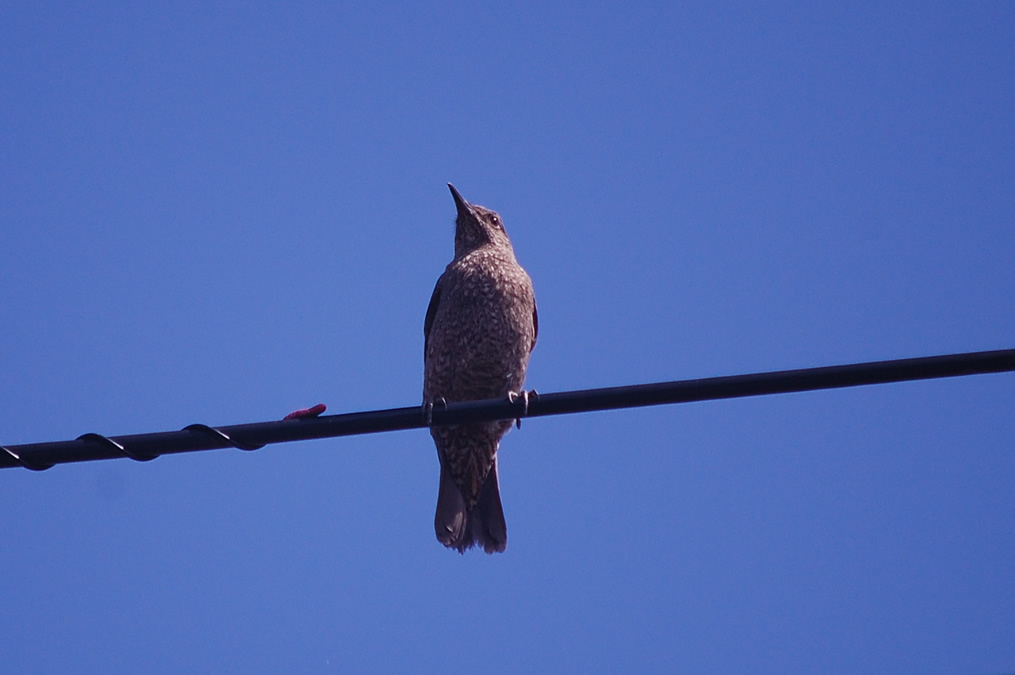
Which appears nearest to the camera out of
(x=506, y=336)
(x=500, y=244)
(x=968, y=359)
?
(x=968, y=359)

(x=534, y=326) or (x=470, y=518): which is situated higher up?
(x=534, y=326)

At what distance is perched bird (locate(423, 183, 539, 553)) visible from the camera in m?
6.55

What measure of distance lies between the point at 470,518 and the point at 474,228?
79.8 inches

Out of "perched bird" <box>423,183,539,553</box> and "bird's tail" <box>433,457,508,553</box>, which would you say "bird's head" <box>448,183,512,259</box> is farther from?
"bird's tail" <box>433,457,508,553</box>

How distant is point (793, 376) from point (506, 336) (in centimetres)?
310

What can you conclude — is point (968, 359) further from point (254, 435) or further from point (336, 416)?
point (254, 435)

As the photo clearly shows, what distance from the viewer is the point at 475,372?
6.57 metres

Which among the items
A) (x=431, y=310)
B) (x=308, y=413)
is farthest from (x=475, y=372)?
(x=308, y=413)

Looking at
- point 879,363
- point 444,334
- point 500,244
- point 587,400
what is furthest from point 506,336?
point 879,363

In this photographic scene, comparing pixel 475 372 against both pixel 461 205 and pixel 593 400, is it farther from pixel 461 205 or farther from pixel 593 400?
pixel 593 400

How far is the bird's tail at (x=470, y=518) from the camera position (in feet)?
21.4

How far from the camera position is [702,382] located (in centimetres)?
369

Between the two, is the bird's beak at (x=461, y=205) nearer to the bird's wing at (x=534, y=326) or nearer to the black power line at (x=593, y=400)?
the bird's wing at (x=534, y=326)

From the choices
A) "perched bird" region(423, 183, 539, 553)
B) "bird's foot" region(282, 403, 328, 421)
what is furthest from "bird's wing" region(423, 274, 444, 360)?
"bird's foot" region(282, 403, 328, 421)
